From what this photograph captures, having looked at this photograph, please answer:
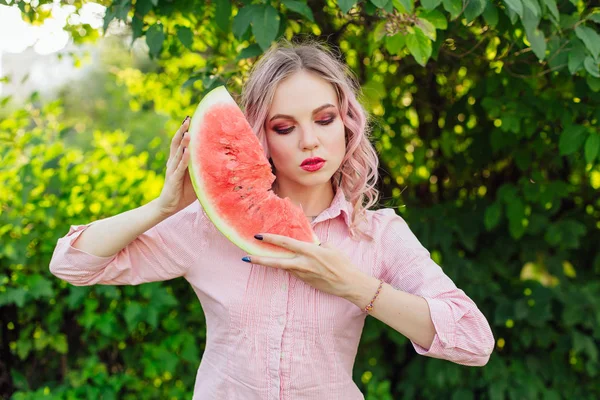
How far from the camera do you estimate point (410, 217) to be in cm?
322

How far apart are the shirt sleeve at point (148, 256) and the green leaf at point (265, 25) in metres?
0.58

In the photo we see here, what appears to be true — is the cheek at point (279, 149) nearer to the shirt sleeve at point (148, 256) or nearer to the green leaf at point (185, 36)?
the shirt sleeve at point (148, 256)

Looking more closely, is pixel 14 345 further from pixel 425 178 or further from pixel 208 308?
pixel 425 178

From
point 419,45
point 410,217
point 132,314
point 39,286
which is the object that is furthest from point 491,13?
point 39,286

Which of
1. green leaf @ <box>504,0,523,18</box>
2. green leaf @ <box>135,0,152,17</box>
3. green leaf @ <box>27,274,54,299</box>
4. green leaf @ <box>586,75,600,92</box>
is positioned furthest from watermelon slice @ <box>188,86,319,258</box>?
green leaf @ <box>27,274,54,299</box>

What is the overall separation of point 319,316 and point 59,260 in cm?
75

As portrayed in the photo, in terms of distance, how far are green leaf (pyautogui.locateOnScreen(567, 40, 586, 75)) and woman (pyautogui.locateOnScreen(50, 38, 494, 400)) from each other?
775 mm

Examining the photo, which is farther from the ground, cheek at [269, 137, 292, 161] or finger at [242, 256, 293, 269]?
cheek at [269, 137, 292, 161]

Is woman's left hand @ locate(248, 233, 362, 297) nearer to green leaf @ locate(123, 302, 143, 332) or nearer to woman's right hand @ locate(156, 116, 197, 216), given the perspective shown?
woman's right hand @ locate(156, 116, 197, 216)

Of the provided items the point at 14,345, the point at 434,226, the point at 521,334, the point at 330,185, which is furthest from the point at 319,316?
the point at 14,345

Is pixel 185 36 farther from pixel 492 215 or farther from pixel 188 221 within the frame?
pixel 492 215

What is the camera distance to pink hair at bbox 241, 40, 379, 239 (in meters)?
1.71

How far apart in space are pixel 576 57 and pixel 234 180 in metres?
1.24

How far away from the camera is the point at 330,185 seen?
73.8 inches
